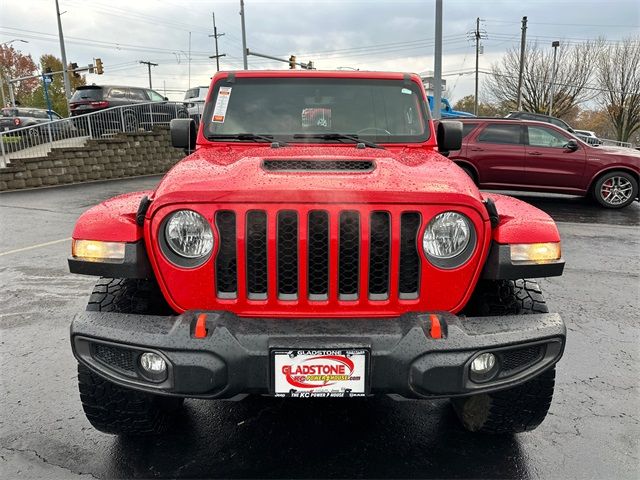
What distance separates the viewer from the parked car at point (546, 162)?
32.2ft

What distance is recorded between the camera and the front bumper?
1.93 metres

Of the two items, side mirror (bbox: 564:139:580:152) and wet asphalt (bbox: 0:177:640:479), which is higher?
side mirror (bbox: 564:139:580:152)

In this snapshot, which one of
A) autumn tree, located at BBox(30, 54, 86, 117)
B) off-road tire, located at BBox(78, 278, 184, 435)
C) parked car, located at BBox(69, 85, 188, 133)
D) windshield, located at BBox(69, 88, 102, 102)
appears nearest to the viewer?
off-road tire, located at BBox(78, 278, 184, 435)

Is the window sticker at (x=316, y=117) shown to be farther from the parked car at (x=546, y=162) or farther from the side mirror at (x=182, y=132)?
the parked car at (x=546, y=162)

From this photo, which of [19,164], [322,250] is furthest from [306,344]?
[19,164]

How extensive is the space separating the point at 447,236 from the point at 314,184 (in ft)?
1.97

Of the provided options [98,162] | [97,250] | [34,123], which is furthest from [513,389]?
[34,123]

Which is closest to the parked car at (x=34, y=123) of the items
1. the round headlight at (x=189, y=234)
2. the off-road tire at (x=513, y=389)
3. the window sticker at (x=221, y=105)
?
the window sticker at (x=221, y=105)

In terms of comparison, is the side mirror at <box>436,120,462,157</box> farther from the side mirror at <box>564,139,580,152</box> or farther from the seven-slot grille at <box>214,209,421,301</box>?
the side mirror at <box>564,139,580,152</box>

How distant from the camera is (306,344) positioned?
1.94 meters

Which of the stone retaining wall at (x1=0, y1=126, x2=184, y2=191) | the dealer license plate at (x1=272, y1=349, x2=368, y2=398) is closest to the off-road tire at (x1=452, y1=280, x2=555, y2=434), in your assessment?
the dealer license plate at (x1=272, y1=349, x2=368, y2=398)

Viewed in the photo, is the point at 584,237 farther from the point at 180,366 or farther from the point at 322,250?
the point at 180,366

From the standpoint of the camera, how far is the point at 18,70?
57.5m

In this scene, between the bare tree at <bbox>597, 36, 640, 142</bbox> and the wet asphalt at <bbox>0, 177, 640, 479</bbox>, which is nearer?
the wet asphalt at <bbox>0, 177, 640, 479</bbox>
